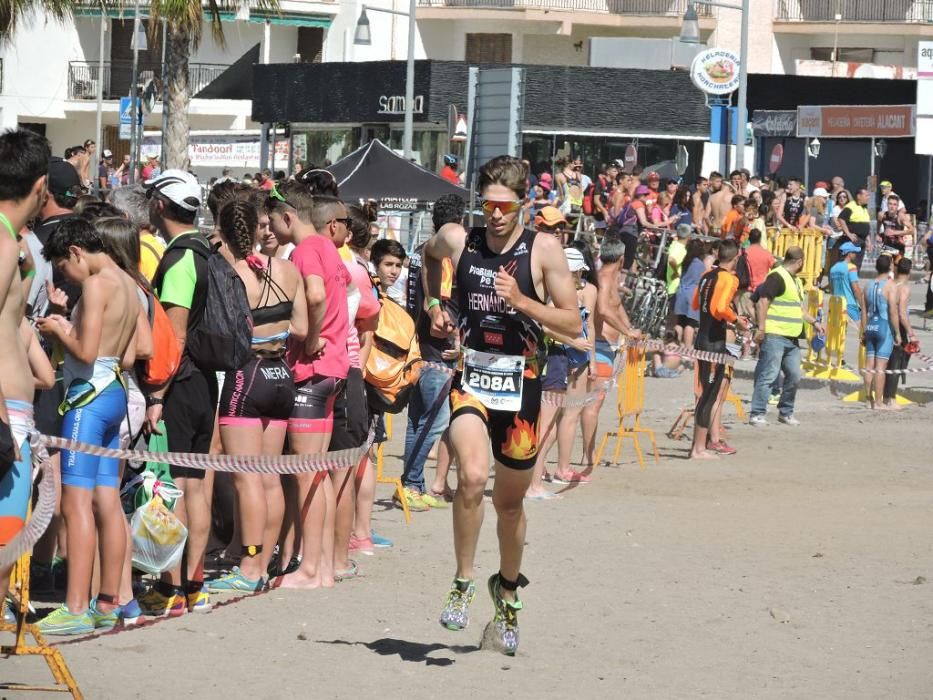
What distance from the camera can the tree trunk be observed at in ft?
101

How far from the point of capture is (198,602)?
751 centimetres

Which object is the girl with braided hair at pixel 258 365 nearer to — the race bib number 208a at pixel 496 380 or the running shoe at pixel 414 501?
the race bib number 208a at pixel 496 380

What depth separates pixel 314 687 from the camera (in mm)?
6215

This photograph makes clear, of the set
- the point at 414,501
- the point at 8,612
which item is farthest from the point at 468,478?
the point at 414,501

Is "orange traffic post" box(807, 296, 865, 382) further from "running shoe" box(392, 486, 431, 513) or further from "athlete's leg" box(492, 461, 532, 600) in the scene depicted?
"athlete's leg" box(492, 461, 532, 600)

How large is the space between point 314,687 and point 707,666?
1702mm

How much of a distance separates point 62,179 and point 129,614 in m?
2.88

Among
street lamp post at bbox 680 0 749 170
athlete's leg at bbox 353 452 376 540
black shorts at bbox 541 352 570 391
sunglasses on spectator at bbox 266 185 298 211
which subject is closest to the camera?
sunglasses on spectator at bbox 266 185 298 211

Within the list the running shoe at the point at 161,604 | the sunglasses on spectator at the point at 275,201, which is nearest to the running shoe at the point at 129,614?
the running shoe at the point at 161,604

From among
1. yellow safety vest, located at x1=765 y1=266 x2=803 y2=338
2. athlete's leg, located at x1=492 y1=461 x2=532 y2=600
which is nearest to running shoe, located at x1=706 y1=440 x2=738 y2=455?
yellow safety vest, located at x1=765 y1=266 x2=803 y2=338

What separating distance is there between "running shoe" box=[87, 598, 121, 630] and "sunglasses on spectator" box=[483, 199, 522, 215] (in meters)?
2.35

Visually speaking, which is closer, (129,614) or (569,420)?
(129,614)

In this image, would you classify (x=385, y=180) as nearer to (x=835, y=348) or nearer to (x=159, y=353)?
(x=835, y=348)

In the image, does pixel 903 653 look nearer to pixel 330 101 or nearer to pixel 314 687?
pixel 314 687
